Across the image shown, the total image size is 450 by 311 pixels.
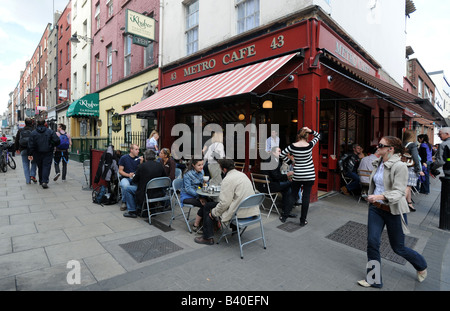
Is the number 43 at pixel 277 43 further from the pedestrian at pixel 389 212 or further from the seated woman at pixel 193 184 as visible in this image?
the pedestrian at pixel 389 212

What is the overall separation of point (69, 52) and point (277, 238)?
23.9 metres

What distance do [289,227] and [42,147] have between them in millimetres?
7565

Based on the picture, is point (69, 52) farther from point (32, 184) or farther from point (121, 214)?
point (121, 214)

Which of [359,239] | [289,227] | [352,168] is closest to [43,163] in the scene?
[289,227]

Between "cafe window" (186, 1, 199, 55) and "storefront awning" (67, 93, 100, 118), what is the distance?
9019 millimetres

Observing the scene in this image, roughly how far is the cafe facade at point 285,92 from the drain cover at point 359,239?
1709 mm

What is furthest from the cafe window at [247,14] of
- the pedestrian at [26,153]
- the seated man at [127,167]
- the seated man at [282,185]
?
the pedestrian at [26,153]

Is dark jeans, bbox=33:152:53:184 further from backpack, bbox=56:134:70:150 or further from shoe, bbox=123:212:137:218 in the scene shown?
shoe, bbox=123:212:137:218

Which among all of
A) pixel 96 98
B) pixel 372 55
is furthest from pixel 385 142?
pixel 96 98

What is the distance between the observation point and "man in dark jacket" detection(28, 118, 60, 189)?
7.75m

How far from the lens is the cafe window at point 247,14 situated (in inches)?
296

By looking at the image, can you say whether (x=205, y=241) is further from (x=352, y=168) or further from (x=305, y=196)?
(x=352, y=168)

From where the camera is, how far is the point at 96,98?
1609 cm

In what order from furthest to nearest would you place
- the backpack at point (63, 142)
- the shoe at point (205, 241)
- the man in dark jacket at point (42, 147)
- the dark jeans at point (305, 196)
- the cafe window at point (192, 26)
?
the cafe window at point (192, 26)
the backpack at point (63, 142)
the man in dark jacket at point (42, 147)
the dark jeans at point (305, 196)
the shoe at point (205, 241)
